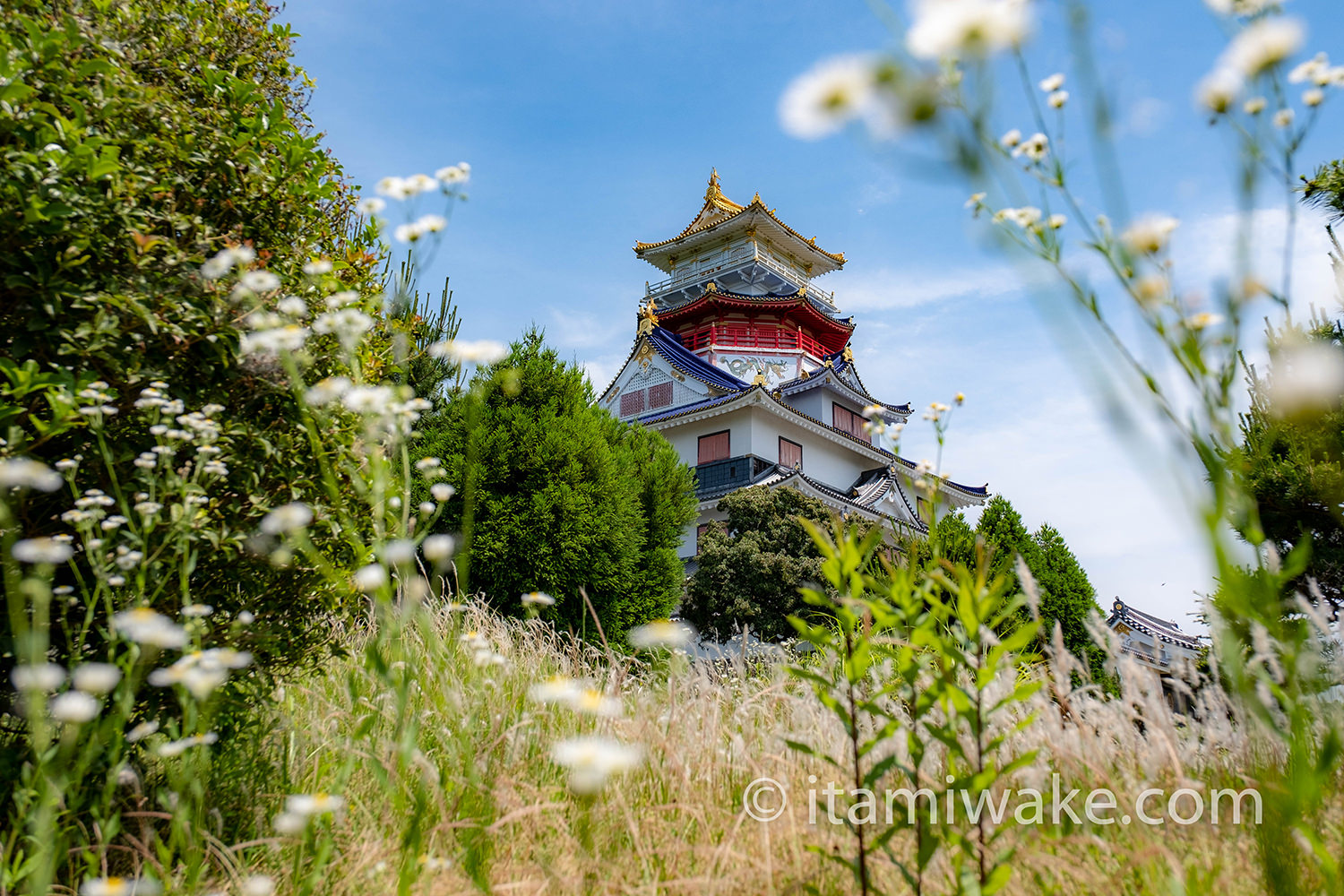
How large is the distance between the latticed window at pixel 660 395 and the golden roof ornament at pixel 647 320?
→ 7.88 ft

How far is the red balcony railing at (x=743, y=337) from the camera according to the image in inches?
1258

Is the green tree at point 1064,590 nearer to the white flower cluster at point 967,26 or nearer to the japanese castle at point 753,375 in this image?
the japanese castle at point 753,375

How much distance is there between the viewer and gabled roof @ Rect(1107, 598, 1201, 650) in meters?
20.5

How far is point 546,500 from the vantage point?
9555 millimetres

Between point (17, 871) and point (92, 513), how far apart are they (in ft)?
3.45

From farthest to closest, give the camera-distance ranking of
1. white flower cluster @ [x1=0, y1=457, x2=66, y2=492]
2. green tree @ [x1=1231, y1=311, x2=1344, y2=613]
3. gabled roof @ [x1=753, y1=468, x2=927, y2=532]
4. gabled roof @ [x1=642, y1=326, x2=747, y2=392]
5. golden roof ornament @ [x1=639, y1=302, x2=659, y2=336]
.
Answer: golden roof ornament @ [x1=639, y1=302, x2=659, y2=336] → gabled roof @ [x1=642, y1=326, x2=747, y2=392] → gabled roof @ [x1=753, y1=468, x2=927, y2=532] → green tree @ [x1=1231, y1=311, x2=1344, y2=613] → white flower cluster @ [x1=0, y1=457, x2=66, y2=492]

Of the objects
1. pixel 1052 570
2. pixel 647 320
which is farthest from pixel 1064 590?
pixel 647 320

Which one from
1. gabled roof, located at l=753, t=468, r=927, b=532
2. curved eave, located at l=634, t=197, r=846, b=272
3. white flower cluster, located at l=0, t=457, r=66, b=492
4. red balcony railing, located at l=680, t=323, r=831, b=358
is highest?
curved eave, located at l=634, t=197, r=846, b=272

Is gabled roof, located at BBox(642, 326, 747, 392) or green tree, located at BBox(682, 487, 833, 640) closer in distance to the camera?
green tree, located at BBox(682, 487, 833, 640)

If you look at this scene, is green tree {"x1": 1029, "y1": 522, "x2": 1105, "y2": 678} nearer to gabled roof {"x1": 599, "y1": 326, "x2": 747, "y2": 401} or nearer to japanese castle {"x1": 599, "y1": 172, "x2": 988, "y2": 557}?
japanese castle {"x1": 599, "y1": 172, "x2": 988, "y2": 557}

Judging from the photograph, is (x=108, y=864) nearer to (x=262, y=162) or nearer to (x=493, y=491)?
(x=262, y=162)

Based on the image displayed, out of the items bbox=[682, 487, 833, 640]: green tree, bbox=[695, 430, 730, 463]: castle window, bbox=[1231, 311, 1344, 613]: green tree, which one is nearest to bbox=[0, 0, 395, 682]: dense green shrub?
bbox=[1231, 311, 1344, 613]: green tree

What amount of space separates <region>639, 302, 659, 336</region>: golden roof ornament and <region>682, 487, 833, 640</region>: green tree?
13.2 meters

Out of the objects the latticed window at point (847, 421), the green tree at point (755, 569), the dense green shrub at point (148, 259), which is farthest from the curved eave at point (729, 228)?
the dense green shrub at point (148, 259)
